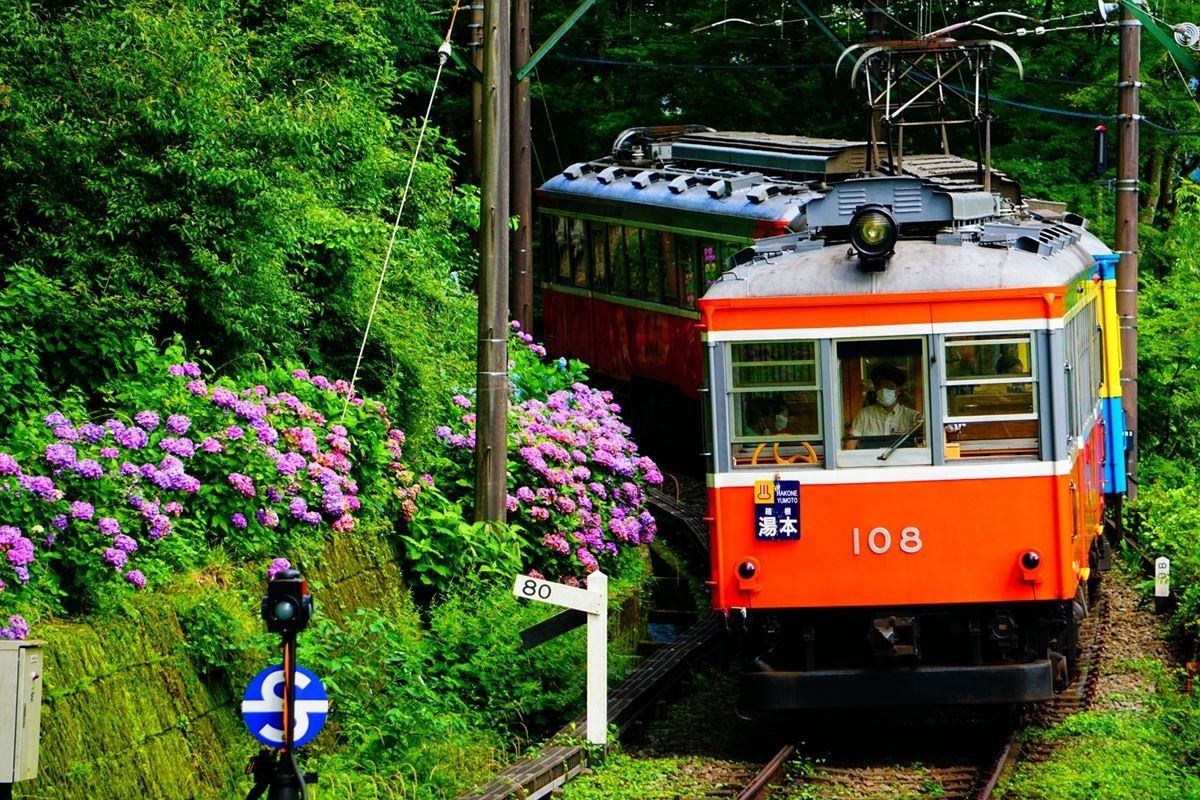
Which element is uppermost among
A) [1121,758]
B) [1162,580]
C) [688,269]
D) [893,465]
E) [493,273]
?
[493,273]

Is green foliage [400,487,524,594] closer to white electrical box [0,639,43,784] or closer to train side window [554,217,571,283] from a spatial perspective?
white electrical box [0,639,43,784]

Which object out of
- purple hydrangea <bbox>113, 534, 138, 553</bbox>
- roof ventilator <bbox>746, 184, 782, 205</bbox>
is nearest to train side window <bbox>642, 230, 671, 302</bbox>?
roof ventilator <bbox>746, 184, 782, 205</bbox>

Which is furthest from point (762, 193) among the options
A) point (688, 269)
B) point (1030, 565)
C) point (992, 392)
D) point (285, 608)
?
point (285, 608)

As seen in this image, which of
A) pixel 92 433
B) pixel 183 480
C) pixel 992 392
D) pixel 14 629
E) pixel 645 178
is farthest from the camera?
pixel 645 178

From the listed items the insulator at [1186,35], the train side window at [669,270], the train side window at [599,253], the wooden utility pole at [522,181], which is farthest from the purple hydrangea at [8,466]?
the train side window at [599,253]

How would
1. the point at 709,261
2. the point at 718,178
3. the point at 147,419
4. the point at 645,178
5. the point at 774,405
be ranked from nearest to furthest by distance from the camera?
1. the point at 147,419
2. the point at 774,405
3. the point at 709,261
4. the point at 718,178
5. the point at 645,178

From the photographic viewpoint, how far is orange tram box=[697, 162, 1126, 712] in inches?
438

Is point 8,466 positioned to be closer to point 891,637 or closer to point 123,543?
point 123,543

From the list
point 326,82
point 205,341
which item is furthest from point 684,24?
point 205,341

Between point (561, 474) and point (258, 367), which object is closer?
point (258, 367)

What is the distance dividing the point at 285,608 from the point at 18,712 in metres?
1.22

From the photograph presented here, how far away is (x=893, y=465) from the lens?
1123 cm

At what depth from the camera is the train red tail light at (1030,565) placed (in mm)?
11094

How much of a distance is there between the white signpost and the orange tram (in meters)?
0.75
